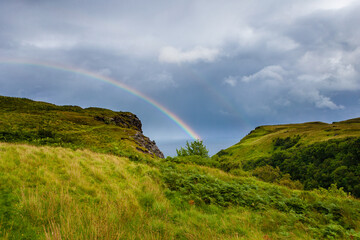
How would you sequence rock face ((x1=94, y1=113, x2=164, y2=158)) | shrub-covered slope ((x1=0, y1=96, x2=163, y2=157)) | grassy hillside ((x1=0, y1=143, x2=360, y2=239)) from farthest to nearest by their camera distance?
rock face ((x1=94, y1=113, x2=164, y2=158))
shrub-covered slope ((x1=0, y1=96, x2=163, y2=157))
grassy hillside ((x1=0, y1=143, x2=360, y2=239))

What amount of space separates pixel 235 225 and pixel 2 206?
5987 millimetres

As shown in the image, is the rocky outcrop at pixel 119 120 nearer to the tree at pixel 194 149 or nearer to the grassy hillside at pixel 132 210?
the tree at pixel 194 149

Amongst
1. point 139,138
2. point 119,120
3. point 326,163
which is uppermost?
Result: point 119,120

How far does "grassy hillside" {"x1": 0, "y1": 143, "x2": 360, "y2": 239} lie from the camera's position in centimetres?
372

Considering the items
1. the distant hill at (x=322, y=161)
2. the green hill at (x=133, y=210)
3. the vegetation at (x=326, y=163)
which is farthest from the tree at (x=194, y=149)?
the vegetation at (x=326, y=163)

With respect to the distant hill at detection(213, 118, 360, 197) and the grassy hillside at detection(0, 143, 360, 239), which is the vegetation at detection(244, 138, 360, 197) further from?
the grassy hillside at detection(0, 143, 360, 239)

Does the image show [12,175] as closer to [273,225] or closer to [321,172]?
[273,225]

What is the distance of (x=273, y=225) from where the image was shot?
5.42 meters

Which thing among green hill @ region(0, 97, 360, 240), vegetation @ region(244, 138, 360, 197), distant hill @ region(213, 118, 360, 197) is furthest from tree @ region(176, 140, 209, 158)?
vegetation @ region(244, 138, 360, 197)

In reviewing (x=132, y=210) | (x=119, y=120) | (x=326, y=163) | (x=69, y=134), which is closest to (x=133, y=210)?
(x=132, y=210)

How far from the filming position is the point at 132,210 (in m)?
4.85

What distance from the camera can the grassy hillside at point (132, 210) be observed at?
372 centimetres

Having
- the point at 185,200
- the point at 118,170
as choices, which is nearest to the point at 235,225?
the point at 185,200

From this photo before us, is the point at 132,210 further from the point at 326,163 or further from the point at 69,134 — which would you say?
the point at 326,163
